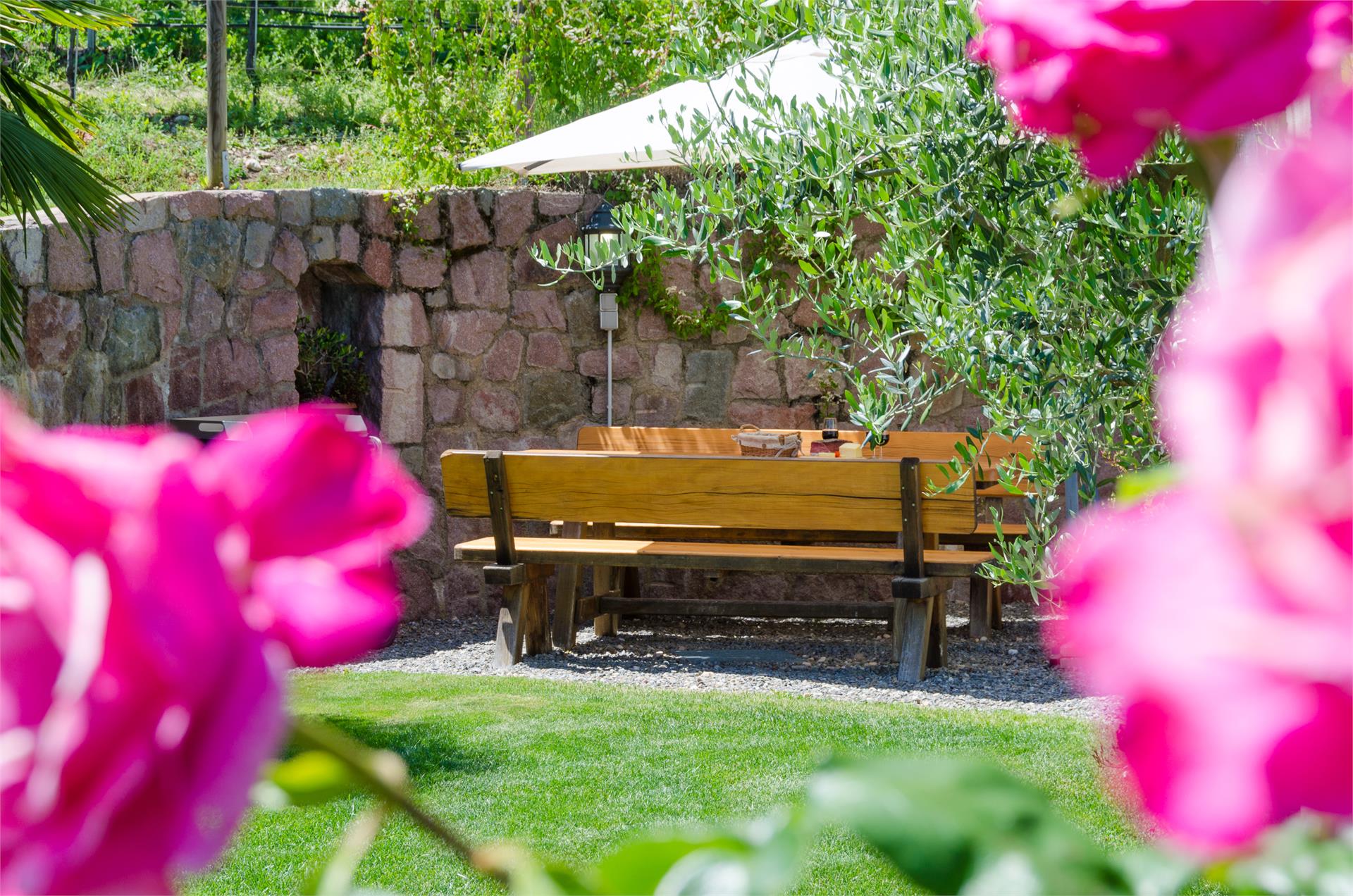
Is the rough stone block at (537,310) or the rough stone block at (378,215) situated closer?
the rough stone block at (378,215)

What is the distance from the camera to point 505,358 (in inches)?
271

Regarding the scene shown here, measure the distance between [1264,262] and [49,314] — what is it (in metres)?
5.82

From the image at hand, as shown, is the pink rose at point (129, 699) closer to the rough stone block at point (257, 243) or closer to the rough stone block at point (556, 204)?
the rough stone block at point (257, 243)

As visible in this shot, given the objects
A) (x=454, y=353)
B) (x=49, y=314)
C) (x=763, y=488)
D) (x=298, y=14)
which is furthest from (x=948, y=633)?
(x=298, y=14)

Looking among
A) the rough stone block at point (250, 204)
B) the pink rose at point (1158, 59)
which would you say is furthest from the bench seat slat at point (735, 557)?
the pink rose at point (1158, 59)

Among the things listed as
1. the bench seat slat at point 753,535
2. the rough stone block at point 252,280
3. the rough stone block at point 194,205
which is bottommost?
the bench seat slat at point 753,535

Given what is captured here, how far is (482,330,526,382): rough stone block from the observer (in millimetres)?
6848

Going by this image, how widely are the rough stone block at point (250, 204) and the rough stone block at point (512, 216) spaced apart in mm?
1096

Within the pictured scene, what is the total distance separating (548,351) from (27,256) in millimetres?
2553

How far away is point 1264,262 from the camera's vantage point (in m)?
0.23

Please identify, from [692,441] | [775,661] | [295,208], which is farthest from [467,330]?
[775,661]

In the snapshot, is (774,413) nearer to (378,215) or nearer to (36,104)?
(378,215)

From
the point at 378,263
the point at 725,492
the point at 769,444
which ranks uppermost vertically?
the point at 378,263

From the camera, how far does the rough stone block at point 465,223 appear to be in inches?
264
